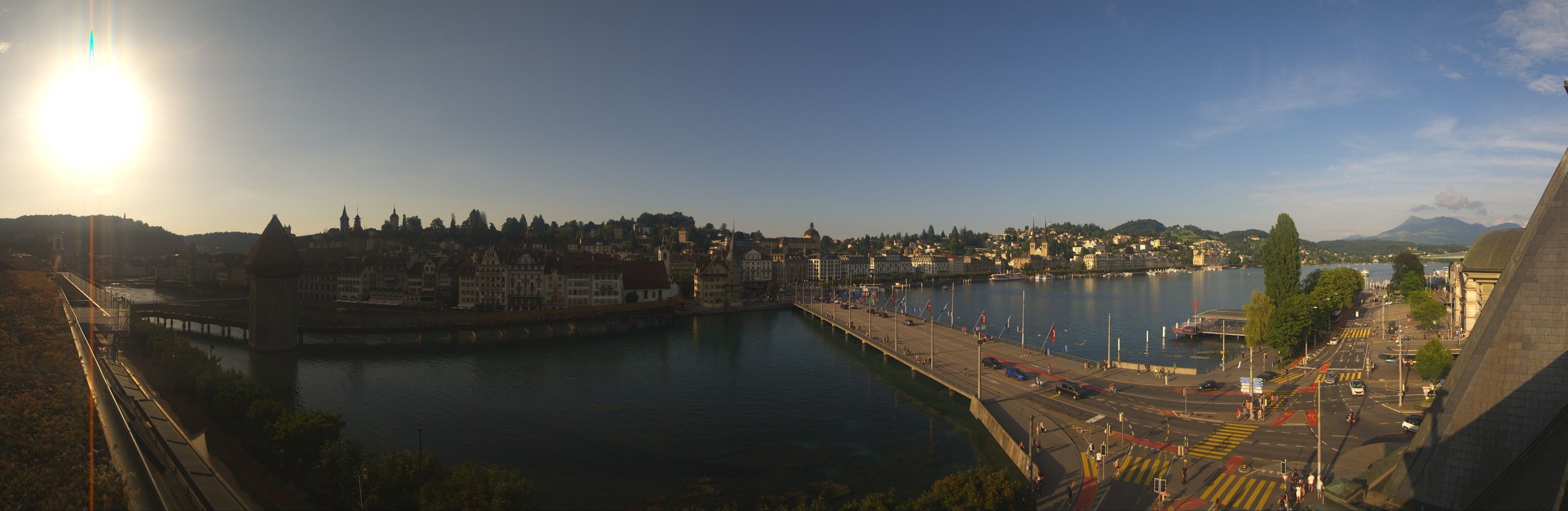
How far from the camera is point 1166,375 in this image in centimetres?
2819

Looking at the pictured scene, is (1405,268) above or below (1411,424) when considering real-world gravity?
above

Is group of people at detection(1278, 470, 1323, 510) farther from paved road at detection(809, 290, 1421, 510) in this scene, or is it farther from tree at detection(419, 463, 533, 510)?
tree at detection(419, 463, 533, 510)

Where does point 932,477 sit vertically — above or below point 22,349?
below

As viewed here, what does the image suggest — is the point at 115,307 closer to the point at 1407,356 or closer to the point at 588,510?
the point at 588,510

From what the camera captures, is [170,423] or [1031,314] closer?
[170,423]

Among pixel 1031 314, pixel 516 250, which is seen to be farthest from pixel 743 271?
pixel 1031 314

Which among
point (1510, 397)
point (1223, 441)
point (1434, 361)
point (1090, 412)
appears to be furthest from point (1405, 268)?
point (1510, 397)

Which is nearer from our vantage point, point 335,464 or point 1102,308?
point 335,464

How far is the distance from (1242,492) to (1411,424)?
30.9ft

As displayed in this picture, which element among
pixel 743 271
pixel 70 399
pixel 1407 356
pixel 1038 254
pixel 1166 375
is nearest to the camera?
pixel 70 399

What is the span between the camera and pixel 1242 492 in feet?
51.3

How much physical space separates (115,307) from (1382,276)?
19509 centimetres

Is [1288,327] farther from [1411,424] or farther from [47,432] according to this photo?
[47,432]

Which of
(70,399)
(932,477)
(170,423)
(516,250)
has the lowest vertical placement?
(932,477)
